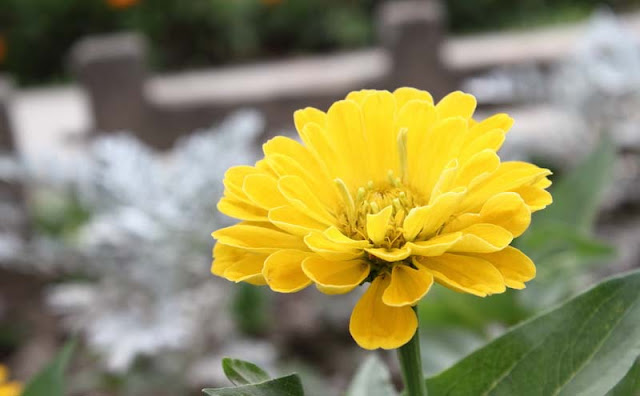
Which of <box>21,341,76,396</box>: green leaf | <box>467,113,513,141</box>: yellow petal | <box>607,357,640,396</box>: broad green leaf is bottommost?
<box>21,341,76,396</box>: green leaf

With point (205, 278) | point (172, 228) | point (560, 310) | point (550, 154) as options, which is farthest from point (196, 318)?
point (560, 310)

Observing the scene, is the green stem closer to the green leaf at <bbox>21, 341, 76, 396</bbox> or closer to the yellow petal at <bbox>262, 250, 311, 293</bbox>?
the yellow petal at <bbox>262, 250, 311, 293</bbox>

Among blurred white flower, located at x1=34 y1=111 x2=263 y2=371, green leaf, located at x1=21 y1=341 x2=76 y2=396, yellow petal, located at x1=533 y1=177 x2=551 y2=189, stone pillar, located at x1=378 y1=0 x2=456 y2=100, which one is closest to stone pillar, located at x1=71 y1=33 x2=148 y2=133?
stone pillar, located at x1=378 y1=0 x2=456 y2=100

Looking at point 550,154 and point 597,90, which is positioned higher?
point 597,90

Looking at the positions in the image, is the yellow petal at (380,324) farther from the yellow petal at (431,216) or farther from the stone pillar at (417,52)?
the stone pillar at (417,52)

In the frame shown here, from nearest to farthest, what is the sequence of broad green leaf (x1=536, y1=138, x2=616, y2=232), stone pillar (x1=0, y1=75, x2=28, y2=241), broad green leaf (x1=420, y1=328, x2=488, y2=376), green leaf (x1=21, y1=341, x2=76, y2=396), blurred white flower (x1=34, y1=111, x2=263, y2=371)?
green leaf (x1=21, y1=341, x2=76, y2=396)
broad green leaf (x1=420, y1=328, x2=488, y2=376)
broad green leaf (x1=536, y1=138, x2=616, y2=232)
blurred white flower (x1=34, y1=111, x2=263, y2=371)
stone pillar (x1=0, y1=75, x2=28, y2=241)

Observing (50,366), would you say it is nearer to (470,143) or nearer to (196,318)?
(470,143)

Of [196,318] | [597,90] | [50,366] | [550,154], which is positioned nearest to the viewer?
[50,366]
